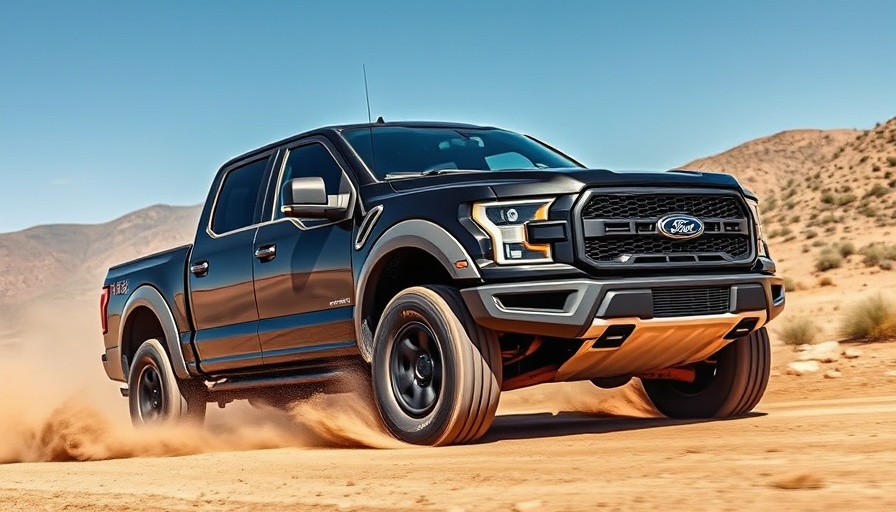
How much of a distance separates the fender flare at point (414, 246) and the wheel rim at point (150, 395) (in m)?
2.72

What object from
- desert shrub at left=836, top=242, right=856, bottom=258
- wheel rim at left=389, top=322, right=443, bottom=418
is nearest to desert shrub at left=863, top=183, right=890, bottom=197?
desert shrub at left=836, top=242, right=856, bottom=258

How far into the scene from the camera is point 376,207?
6887 mm

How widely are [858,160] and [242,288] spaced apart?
175 feet

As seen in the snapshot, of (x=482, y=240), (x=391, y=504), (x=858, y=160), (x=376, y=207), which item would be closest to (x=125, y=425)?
(x=376, y=207)

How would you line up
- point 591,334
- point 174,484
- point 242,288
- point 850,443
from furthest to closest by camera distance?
point 242,288 < point 591,334 < point 174,484 < point 850,443

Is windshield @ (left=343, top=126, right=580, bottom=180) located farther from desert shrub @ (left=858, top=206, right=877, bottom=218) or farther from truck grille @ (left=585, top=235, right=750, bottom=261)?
desert shrub @ (left=858, top=206, right=877, bottom=218)

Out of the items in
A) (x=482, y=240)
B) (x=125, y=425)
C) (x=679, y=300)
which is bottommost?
(x=125, y=425)

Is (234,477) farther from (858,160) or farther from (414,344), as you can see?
(858,160)

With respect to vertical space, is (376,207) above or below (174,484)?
above

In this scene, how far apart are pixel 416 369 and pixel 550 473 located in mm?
1932

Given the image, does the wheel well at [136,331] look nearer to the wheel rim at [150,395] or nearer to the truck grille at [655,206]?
the wheel rim at [150,395]

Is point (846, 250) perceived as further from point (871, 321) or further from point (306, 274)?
point (306, 274)

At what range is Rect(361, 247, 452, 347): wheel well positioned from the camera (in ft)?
22.2

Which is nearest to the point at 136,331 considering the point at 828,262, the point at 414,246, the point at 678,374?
the point at 414,246
